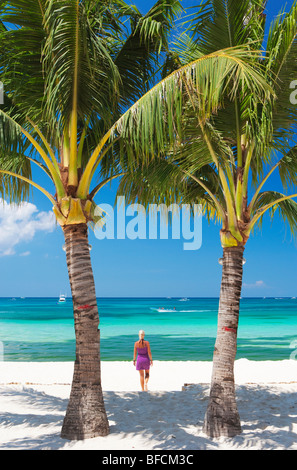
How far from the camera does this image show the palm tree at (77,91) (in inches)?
218

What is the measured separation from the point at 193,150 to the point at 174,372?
1024cm

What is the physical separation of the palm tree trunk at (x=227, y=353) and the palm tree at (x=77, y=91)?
5.09 ft

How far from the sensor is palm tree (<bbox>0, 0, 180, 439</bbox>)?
18.2 ft

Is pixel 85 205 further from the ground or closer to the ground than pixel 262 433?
further from the ground

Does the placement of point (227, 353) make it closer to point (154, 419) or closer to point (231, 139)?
point (154, 419)

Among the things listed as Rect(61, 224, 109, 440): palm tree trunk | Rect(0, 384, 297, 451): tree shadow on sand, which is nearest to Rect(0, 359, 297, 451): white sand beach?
Rect(0, 384, 297, 451): tree shadow on sand

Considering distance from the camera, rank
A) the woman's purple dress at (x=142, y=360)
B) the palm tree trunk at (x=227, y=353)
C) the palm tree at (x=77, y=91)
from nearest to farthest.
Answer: the palm tree at (x=77, y=91)
the palm tree trunk at (x=227, y=353)
the woman's purple dress at (x=142, y=360)

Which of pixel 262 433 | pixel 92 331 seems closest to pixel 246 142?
pixel 92 331

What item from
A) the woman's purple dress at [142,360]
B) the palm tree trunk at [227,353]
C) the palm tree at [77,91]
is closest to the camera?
the palm tree at [77,91]

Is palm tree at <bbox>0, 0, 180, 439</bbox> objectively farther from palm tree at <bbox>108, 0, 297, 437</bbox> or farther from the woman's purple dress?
the woman's purple dress

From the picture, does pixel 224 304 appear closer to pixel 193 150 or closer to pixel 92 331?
pixel 92 331

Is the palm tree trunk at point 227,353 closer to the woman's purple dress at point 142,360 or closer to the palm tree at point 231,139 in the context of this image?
the palm tree at point 231,139

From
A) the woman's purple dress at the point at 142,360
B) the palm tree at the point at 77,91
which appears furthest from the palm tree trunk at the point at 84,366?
the woman's purple dress at the point at 142,360

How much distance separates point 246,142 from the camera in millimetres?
6473
